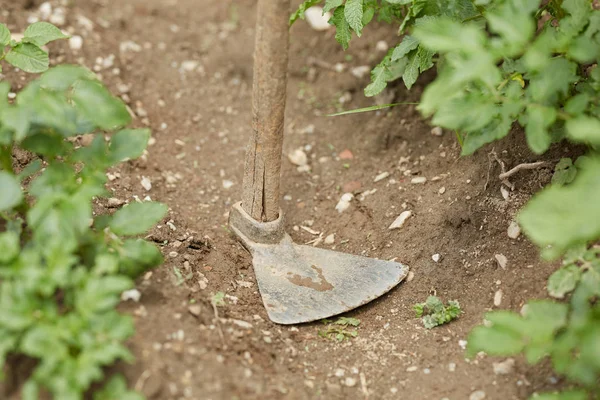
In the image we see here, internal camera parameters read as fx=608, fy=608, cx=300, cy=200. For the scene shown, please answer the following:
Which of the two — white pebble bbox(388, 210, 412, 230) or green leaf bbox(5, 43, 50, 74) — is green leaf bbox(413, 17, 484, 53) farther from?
green leaf bbox(5, 43, 50, 74)

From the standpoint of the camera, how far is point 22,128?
5.15ft

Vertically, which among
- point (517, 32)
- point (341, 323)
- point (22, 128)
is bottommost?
point (341, 323)

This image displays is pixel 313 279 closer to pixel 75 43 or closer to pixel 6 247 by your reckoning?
pixel 6 247

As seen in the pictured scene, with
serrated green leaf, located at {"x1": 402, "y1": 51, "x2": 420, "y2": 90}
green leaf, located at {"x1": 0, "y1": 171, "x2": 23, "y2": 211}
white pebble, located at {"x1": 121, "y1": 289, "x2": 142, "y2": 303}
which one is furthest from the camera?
serrated green leaf, located at {"x1": 402, "y1": 51, "x2": 420, "y2": 90}

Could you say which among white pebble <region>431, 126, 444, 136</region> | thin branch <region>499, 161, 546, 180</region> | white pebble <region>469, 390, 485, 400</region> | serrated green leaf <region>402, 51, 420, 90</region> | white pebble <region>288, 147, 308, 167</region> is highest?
serrated green leaf <region>402, 51, 420, 90</region>

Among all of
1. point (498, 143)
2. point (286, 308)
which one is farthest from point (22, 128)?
point (498, 143)

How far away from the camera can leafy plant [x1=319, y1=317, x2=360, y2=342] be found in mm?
2148

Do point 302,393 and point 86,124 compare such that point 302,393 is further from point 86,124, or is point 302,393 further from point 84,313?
point 86,124

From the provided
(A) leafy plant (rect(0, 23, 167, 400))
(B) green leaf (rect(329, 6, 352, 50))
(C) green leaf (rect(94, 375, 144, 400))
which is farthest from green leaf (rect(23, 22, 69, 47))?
(C) green leaf (rect(94, 375, 144, 400))

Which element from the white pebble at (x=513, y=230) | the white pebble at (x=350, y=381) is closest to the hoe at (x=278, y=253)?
the white pebble at (x=350, y=381)

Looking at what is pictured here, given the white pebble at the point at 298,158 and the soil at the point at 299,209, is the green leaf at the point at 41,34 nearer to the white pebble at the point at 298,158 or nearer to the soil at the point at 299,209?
the soil at the point at 299,209

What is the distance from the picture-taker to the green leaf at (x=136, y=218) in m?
1.77

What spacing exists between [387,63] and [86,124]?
123 cm

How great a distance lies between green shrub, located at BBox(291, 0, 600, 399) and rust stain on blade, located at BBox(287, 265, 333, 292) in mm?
674
